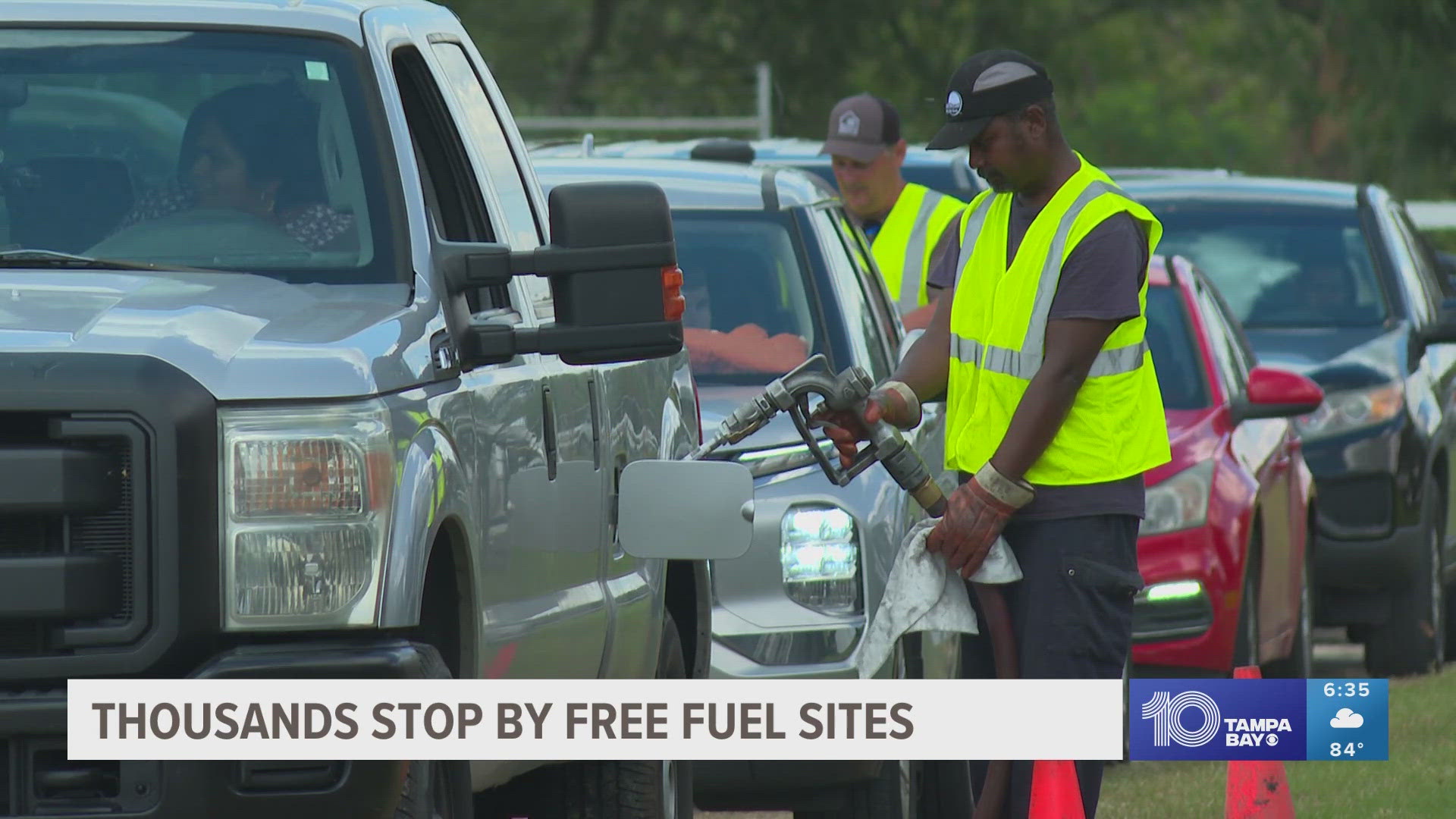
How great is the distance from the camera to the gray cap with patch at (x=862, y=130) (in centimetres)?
1152

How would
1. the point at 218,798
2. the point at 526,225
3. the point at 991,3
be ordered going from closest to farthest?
the point at 218,798 → the point at 526,225 → the point at 991,3

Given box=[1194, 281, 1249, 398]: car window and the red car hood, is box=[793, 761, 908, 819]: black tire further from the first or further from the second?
box=[1194, 281, 1249, 398]: car window

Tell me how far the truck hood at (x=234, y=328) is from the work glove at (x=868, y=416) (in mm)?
1388

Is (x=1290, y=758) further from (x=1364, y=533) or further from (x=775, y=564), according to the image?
(x=1364, y=533)

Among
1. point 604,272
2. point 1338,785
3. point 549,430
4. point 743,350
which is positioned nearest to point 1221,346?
point 1338,785

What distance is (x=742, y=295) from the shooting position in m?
9.16

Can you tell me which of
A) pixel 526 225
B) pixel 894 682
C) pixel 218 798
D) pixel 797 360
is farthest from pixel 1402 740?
pixel 218 798

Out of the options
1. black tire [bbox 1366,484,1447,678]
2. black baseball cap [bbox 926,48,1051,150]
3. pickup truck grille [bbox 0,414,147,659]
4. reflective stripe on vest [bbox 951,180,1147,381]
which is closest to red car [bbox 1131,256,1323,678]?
black tire [bbox 1366,484,1447,678]

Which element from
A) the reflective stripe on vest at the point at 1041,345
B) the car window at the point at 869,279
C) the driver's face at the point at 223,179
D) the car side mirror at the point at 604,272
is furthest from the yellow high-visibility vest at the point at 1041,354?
the car window at the point at 869,279

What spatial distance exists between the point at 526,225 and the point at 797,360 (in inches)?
76.1

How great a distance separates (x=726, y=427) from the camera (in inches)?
259

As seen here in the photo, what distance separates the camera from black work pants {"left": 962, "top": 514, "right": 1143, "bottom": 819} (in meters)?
6.65

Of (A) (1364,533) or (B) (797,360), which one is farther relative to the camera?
(A) (1364,533)

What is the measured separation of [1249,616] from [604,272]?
6.02m
